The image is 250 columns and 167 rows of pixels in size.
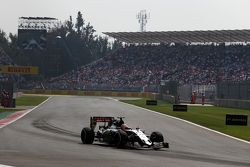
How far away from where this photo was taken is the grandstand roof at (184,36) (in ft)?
280

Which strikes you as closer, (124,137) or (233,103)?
(124,137)

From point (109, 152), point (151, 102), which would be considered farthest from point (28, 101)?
point (109, 152)

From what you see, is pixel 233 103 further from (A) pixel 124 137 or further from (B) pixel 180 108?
(A) pixel 124 137

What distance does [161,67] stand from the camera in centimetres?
9375

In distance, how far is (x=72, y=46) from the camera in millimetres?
143625

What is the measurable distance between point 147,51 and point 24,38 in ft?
85.5

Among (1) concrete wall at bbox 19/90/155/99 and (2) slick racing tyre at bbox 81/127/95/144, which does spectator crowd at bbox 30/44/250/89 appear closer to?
(1) concrete wall at bbox 19/90/155/99

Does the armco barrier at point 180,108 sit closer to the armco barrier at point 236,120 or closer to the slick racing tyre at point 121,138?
the armco barrier at point 236,120

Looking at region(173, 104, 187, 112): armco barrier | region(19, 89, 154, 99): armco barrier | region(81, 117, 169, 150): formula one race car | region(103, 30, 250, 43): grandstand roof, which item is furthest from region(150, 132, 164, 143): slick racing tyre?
region(19, 89, 154, 99): armco barrier

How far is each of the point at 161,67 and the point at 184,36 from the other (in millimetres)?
6193

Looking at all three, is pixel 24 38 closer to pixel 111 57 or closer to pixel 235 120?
pixel 111 57

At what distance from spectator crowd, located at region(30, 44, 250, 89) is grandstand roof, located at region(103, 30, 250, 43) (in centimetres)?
140

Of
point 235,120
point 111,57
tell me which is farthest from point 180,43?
point 235,120

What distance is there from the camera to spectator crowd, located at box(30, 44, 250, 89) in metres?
83.8
